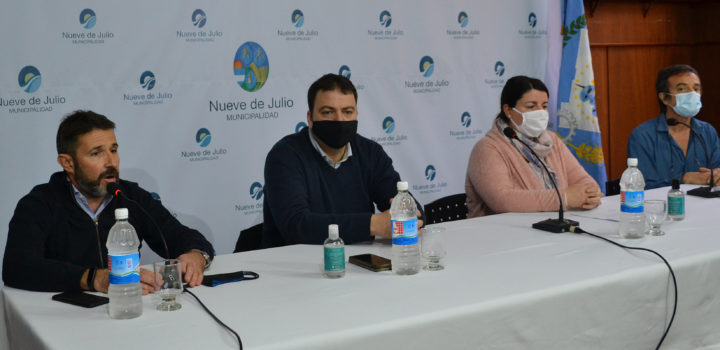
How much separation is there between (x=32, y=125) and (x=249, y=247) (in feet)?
4.31

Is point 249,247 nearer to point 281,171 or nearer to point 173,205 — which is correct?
point 281,171

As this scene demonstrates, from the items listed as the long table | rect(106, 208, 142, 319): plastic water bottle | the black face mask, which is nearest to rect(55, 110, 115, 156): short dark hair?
the long table

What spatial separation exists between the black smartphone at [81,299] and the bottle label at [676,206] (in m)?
2.00

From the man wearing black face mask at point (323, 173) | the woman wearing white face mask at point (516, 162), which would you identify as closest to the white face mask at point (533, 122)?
the woman wearing white face mask at point (516, 162)

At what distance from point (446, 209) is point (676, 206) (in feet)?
3.44

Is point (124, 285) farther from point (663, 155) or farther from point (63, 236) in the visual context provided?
point (663, 155)

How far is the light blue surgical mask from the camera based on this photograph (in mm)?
3547

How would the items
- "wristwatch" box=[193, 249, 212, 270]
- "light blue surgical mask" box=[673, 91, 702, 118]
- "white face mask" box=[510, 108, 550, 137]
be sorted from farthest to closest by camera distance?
"light blue surgical mask" box=[673, 91, 702, 118] → "white face mask" box=[510, 108, 550, 137] → "wristwatch" box=[193, 249, 212, 270]

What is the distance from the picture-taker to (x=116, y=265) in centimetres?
157

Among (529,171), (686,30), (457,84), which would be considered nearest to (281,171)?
(529,171)

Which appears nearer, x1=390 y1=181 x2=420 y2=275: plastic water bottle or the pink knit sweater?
x1=390 y1=181 x2=420 y2=275: plastic water bottle

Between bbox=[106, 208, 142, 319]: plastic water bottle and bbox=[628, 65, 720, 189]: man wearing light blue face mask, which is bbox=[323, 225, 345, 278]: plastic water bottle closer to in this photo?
bbox=[106, 208, 142, 319]: plastic water bottle

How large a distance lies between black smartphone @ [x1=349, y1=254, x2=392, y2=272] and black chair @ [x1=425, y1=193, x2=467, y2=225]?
1085 mm

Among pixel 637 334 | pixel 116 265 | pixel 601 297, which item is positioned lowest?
pixel 637 334
